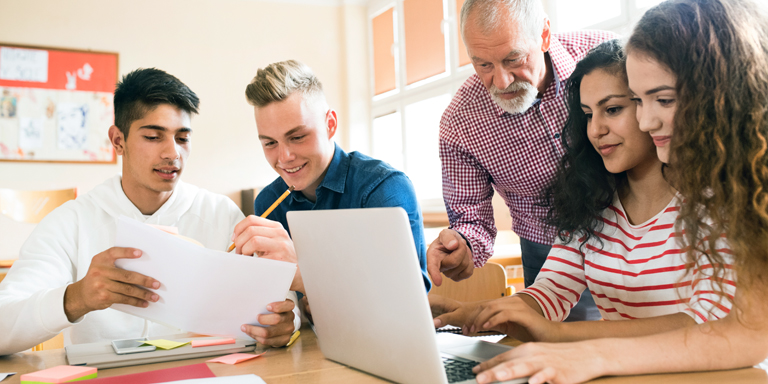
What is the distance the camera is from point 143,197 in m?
1.55

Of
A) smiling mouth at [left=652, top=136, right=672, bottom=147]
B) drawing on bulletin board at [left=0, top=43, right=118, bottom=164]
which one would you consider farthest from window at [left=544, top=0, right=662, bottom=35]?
drawing on bulletin board at [left=0, top=43, right=118, bottom=164]

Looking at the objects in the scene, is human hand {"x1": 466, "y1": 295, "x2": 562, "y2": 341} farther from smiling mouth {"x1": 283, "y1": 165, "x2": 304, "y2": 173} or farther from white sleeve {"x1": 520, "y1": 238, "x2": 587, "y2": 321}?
smiling mouth {"x1": 283, "y1": 165, "x2": 304, "y2": 173}

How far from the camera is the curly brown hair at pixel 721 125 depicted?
2.65 ft

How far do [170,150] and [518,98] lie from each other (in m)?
0.96

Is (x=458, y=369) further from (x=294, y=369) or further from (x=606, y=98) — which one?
(x=606, y=98)

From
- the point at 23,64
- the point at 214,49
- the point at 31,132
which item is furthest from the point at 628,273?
the point at 23,64

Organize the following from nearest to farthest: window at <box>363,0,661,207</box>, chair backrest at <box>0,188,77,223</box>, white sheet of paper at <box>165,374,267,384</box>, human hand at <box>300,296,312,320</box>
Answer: white sheet of paper at <box>165,374,267,384</box>
human hand at <box>300,296,312,320</box>
chair backrest at <box>0,188,77,223</box>
window at <box>363,0,661,207</box>

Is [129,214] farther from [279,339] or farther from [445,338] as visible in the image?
[445,338]

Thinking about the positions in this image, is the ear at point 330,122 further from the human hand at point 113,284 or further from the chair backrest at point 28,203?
the chair backrest at point 28,203

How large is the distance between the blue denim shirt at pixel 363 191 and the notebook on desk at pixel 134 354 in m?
0.56

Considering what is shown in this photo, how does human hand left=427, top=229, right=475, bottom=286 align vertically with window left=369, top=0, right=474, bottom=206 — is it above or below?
below

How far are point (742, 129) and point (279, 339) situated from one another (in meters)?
0.83

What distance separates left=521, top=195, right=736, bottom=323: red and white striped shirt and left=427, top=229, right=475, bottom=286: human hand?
274 mm

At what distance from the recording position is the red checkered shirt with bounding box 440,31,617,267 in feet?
5.46
